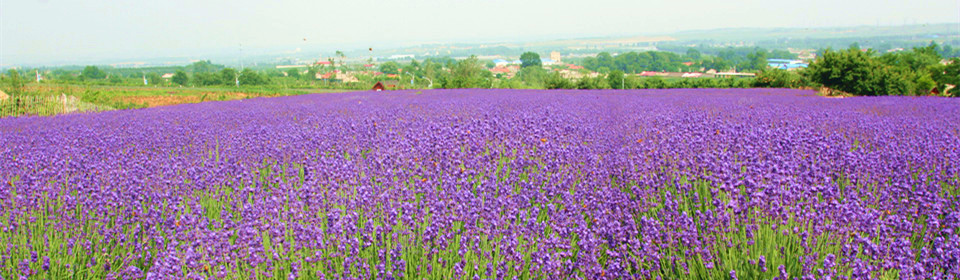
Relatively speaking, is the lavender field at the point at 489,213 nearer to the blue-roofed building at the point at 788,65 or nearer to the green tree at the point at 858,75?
the green tree at the point at 858,75

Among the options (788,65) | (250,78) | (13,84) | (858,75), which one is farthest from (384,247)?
(788,65)

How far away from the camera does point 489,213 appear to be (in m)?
2.46

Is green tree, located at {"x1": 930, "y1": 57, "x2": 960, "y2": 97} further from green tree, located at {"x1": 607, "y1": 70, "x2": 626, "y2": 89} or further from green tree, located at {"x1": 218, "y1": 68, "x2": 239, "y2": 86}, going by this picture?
green tree, located at {"x1": 218, "y1": 68, "x2": 239, "y2": 86}

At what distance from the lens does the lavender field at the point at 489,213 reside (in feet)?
7.12

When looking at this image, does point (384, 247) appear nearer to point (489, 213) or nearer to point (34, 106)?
point (489, 213)

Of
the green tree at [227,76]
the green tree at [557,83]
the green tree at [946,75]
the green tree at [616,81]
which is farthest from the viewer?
the green tree at [227,76]

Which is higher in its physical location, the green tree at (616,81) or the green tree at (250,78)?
the green tree at (250,78)

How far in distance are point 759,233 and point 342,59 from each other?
6648 cm

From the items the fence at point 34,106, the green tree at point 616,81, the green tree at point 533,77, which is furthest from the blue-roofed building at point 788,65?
the fence at point 34,106

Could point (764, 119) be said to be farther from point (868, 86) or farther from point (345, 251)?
point (868, 86)

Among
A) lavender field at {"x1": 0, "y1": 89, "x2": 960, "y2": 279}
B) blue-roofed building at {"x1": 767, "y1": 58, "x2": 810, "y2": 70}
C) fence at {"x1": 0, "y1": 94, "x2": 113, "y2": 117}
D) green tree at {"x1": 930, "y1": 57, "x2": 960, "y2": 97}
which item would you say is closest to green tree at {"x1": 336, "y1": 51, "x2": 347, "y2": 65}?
blue-roofed building at {"x1": 767, "y1": 58, "x2": 810, "y2": 70}

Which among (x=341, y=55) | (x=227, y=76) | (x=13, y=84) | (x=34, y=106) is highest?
(x=341, y=55)

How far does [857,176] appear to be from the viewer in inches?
121

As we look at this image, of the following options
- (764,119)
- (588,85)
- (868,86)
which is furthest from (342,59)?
(764,119)
